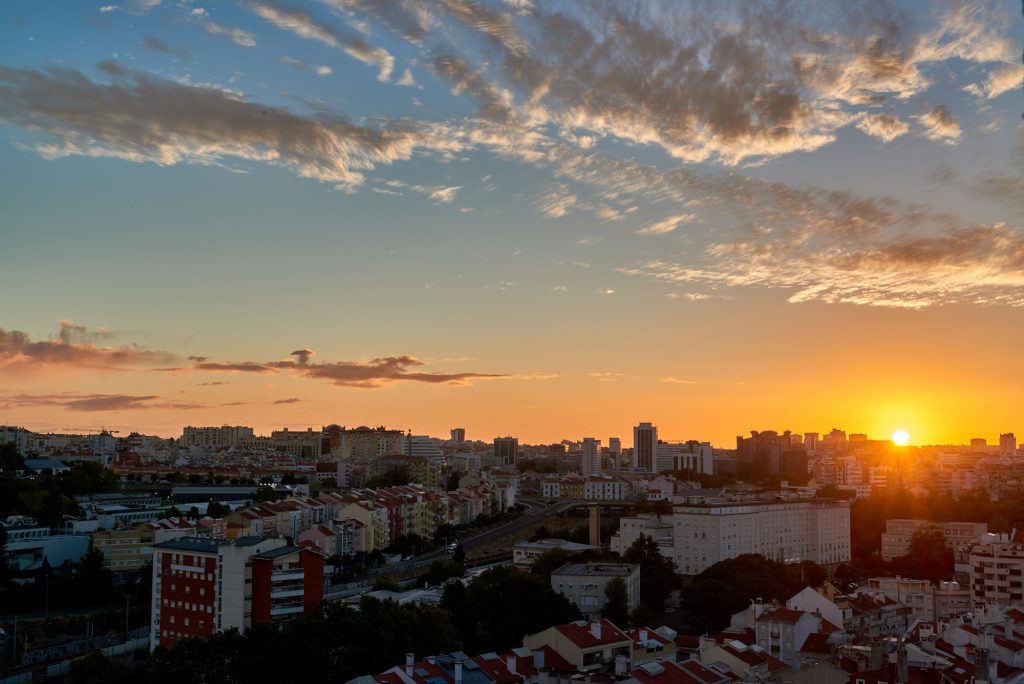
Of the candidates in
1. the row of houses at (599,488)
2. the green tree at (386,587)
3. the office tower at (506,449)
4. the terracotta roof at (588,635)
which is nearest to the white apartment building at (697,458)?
the row of houses at (599,488)

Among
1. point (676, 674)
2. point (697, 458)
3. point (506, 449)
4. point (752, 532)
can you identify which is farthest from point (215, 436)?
point (676, 674)

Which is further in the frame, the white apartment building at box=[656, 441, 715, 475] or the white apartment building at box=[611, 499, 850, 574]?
the white apartment building at box=[656, 441, 715, 475]

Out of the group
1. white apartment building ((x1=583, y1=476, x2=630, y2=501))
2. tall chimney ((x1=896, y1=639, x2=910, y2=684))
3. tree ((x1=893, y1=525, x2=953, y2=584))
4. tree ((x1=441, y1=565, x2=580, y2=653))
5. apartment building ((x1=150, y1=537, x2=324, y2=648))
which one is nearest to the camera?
tall chimney ((x1=896, y1=639, x2=910, y2=684))

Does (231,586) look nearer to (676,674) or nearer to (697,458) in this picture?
(676,674)

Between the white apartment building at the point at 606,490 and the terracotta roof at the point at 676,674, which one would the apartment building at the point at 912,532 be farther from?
the white apartment building at the point at 606,490

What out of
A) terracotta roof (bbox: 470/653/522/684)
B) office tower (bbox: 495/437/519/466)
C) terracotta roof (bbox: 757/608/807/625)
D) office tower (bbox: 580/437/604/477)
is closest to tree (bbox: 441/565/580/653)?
terracotta roof (bbox: 757/608/807/625)

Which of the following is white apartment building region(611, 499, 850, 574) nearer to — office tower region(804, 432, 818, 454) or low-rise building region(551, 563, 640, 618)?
low-rise building region(551, 563, 640, 618)
